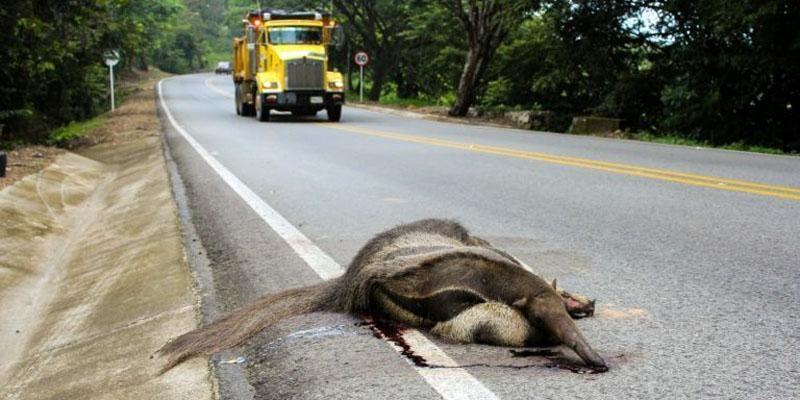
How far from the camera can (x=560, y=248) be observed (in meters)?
6.20

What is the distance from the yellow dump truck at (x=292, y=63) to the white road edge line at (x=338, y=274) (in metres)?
12.2

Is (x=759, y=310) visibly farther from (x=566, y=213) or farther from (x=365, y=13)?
(x=365, y=13)

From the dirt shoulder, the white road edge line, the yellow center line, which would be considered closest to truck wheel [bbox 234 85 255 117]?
the yellow center line

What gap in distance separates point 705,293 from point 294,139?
45.1 ft

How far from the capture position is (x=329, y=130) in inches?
811

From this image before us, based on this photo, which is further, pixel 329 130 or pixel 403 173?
pixel 329 130

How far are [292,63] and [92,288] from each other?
17.9m

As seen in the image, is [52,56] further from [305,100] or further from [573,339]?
[573,339]

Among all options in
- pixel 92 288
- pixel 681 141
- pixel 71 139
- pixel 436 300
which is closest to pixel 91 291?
pixel 92 288

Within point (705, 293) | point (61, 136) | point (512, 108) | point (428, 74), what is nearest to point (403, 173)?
point (705, 293)

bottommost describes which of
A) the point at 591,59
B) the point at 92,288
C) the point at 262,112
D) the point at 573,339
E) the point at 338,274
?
the point at 92,288

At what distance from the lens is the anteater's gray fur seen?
3.59m

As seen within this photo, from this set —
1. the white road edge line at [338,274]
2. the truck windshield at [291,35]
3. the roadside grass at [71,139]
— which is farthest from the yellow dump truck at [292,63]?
the white road edge line at [338,274]

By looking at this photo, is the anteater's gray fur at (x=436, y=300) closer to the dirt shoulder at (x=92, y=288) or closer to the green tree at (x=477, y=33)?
the dirt shoulder at (x=92, y=288)
